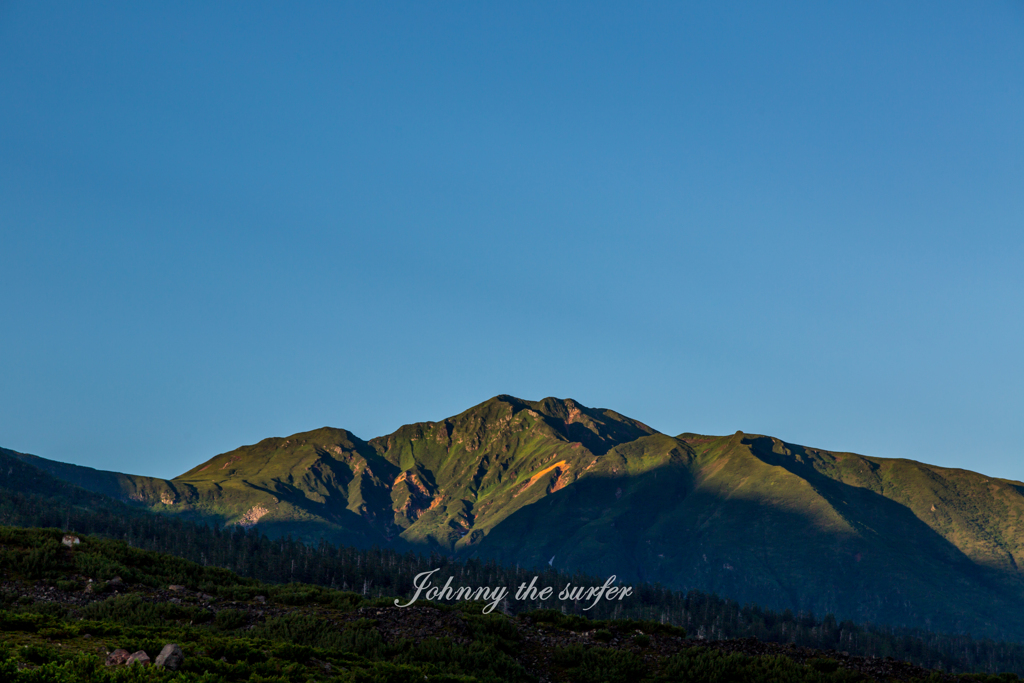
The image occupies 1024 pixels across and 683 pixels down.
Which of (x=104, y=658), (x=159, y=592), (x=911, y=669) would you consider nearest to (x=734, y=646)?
(x=911, y=669)

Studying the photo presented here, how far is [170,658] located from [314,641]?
2221cm

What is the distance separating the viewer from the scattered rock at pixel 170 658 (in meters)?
27.5

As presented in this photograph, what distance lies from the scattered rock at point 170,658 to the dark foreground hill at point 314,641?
0.13 metres

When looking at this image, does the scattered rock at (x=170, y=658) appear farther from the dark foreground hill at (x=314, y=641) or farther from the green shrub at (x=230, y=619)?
the green shrub at (x=230, y=619)

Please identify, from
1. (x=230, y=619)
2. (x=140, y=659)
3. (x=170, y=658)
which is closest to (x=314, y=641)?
(x=230, y=619)

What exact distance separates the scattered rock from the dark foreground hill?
5.0 inches

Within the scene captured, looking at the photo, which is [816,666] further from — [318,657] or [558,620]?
[318,657]

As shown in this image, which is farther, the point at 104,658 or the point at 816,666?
the point at 816,666

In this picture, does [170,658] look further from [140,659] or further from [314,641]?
[314,641]

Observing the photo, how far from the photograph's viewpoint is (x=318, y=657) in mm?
37438

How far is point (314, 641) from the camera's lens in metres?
48.5

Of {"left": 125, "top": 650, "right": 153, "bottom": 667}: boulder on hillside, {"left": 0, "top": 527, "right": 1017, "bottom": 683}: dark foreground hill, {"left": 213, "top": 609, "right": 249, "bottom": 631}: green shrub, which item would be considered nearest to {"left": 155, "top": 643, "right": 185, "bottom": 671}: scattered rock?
{"left": 0, "top": 527, "right": 1017, "bottom": 683}: dark foreground hill

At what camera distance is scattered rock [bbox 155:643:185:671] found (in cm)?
2750

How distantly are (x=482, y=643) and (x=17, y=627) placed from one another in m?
25.5
